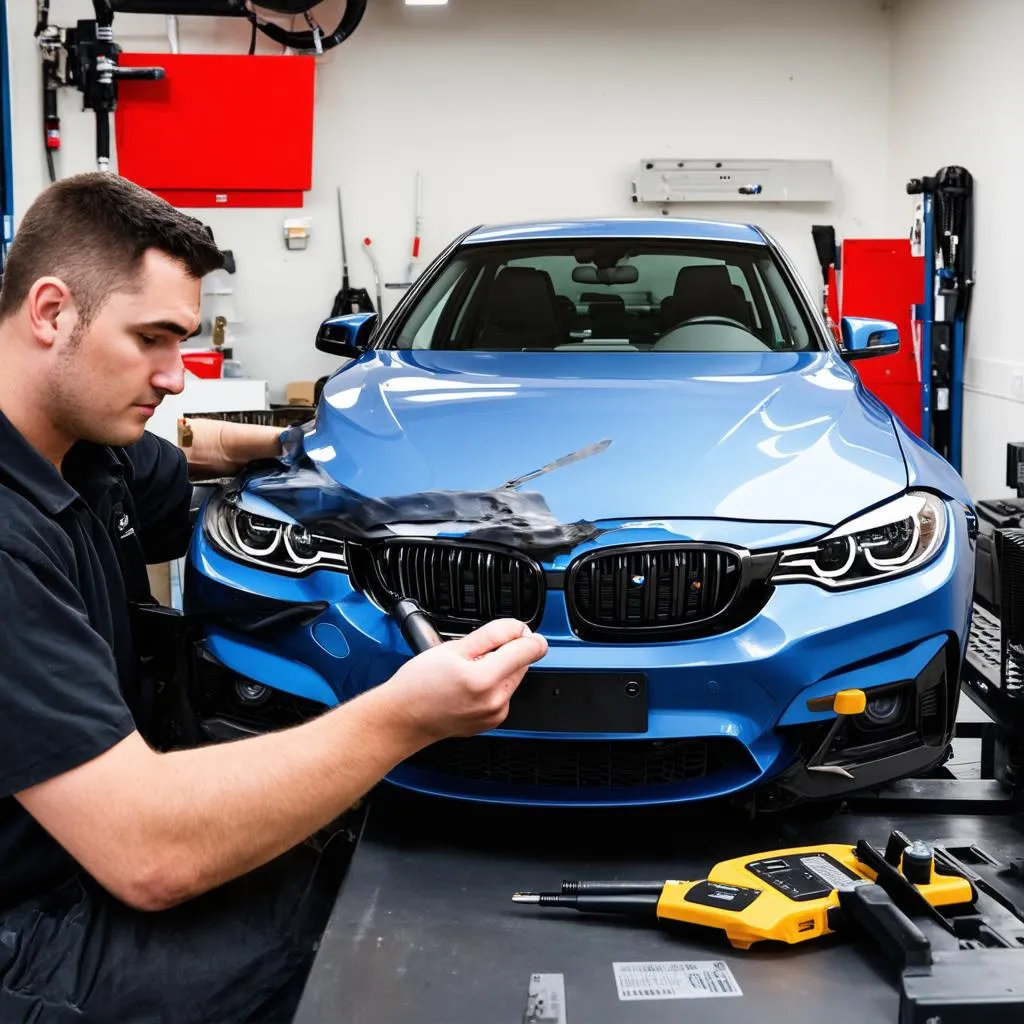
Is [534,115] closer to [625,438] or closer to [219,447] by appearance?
[219,447]

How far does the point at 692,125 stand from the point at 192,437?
6.22m

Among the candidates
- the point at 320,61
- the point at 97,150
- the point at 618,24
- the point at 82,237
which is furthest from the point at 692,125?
the point at 82,237

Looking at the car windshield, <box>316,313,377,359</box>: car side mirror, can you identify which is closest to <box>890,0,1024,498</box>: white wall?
the car windshield

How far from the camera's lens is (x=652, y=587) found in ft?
5.65

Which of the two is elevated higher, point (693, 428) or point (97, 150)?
point (97, 150)

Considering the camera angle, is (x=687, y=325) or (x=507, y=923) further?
(x=687, y=325)

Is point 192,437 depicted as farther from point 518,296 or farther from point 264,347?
point 264,347

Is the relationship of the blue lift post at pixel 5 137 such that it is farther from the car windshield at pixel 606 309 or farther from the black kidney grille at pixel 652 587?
the black kidney grille at pixel 652 587

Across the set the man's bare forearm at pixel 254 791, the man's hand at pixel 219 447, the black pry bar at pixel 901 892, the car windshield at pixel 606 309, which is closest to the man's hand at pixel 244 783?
the man's bare forearm at pixel 254 791

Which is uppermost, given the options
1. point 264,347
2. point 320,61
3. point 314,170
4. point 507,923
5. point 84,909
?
point 320,61

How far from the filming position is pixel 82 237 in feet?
4.48

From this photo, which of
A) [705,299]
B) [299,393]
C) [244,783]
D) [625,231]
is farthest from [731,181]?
[244,783]

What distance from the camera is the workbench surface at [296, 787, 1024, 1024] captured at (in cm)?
143

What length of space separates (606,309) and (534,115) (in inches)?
200
